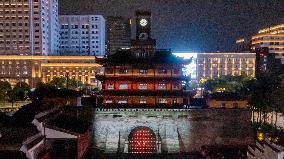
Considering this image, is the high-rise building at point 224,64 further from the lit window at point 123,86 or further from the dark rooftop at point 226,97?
the lit window at point 123,86

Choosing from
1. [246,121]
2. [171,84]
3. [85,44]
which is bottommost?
[246,121]

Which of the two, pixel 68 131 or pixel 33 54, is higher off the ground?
pixel 33 54

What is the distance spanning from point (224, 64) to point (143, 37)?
96.7m

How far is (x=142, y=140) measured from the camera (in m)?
47.0

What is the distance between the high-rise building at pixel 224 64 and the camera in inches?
5684

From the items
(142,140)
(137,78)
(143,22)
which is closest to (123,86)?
(137,78)

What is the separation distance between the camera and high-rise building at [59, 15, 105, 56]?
511 feet

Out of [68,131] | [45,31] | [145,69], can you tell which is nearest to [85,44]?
[45,31]

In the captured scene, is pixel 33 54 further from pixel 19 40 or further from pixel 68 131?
pixel 68 131

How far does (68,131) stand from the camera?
37.8 metres

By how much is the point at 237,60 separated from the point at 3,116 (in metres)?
110

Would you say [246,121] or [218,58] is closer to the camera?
[246,121]

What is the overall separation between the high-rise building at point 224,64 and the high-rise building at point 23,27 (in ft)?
169

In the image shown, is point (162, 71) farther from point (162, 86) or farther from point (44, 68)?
point (44, 68)
